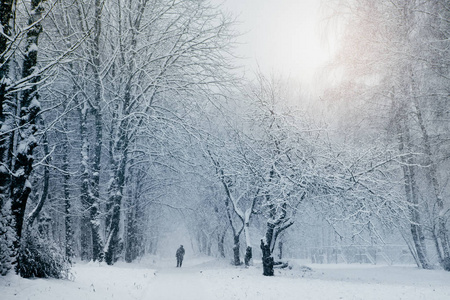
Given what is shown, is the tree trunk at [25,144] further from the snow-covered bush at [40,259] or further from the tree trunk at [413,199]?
the tree trunk at [413,199]

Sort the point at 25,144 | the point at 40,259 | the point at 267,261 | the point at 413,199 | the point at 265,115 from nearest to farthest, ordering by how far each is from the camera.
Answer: the point at 25,144 < the point at 40,259 < the point at 267,261 < the point at 265,115 < the point at 413,199

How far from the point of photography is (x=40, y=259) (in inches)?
259

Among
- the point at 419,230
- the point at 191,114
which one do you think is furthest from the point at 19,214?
the point at 419,230

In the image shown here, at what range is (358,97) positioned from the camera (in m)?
13.9

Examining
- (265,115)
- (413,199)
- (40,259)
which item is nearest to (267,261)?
(265,115)

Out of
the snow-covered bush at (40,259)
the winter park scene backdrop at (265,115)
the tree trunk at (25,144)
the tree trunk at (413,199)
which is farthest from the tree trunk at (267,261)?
the tree trunk at (25,144)

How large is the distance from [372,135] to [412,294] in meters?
9.32

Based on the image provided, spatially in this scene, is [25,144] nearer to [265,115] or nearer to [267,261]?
[265,115]

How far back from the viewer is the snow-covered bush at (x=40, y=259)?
6.29 meters

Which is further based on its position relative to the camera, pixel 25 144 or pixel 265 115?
pixel 265 115

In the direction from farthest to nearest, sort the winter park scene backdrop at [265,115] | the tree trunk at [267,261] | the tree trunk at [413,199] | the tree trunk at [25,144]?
the tree trunk at [413,199] → the tree trunk at [267,261] → the winter park scene backdrop at [265,115] → the tree trunk at [25,144]

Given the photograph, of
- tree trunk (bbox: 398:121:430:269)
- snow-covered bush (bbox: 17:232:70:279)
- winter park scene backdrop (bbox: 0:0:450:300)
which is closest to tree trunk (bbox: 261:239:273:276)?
winter park scene backdrop (bbox: 0:0:450:300)

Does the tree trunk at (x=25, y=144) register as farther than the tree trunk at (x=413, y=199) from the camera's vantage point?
No

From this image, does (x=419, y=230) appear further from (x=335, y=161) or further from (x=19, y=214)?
(x=19, y=214)
